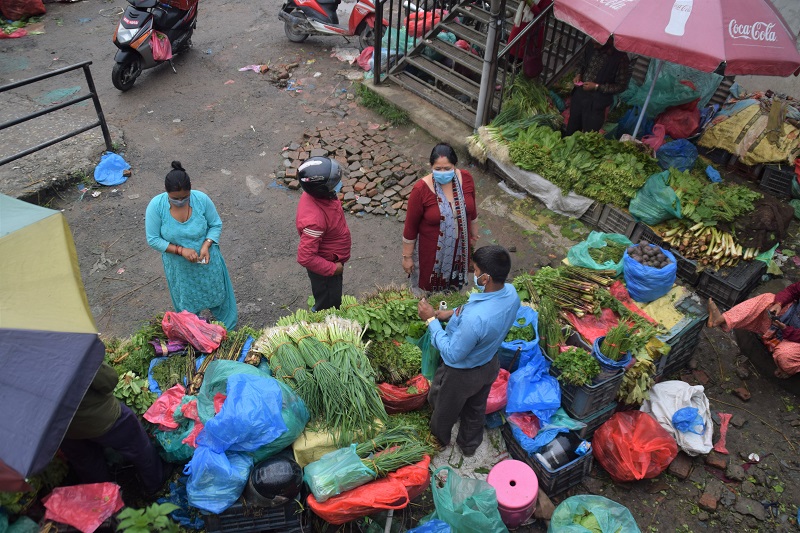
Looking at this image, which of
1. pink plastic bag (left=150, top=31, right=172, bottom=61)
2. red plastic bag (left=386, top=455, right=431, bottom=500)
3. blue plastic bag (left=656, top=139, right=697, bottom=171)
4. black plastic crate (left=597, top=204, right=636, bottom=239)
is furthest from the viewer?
pink plastic bag (left=150, top=31, right=172, bottom=61)

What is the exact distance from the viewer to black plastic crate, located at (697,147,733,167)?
7461 millimetres

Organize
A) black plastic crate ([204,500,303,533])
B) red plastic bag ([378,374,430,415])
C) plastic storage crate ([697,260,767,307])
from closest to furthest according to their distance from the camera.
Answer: black plastic crate ([204,500,303,533]) < red plastic bag ([378,374,430,415]) < plastic storage crate ([697,260,767,307])

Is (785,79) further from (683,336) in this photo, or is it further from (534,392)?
(534,392)

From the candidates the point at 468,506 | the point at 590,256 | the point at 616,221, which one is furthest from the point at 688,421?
the point at 616,221

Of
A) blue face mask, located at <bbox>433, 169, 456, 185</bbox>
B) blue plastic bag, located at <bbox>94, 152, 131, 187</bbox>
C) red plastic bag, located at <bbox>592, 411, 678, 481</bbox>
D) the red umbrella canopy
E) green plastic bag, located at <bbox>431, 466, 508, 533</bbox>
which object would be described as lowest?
blue plastic bag, located at <bbox>94, 152, 131, 187</bbox>

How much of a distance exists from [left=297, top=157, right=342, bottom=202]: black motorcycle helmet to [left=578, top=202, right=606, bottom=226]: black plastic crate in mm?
3577

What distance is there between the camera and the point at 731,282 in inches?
219

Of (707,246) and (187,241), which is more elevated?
(187,241)

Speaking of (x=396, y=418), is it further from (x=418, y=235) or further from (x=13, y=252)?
(x=13, y=252)

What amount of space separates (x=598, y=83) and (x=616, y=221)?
1672 millimetres

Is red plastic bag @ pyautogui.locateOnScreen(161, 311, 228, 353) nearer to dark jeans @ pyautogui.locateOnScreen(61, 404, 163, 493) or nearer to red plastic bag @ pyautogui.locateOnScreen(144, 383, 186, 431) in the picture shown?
red plastic bag @ pyautogui.locateOnScreen(144, 383, 186, 431)

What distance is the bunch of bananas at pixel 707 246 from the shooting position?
5.66 m

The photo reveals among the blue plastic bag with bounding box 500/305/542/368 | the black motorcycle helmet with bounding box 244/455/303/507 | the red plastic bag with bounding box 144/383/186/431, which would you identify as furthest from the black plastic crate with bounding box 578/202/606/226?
the red plastic bag with bounding box 144/383/186/431

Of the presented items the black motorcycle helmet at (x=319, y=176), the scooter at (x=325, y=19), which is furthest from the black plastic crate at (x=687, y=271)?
the scooter at (x=325, y=19)
